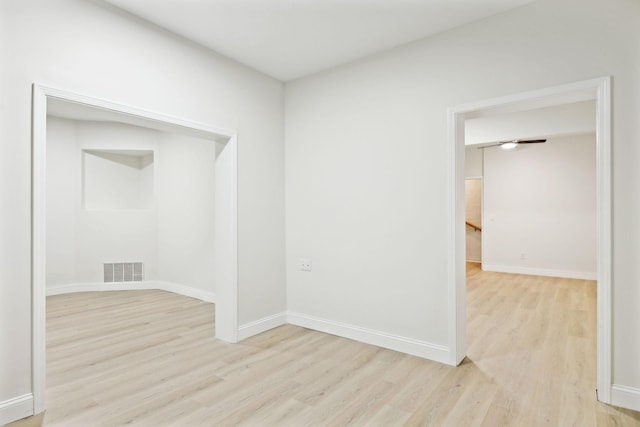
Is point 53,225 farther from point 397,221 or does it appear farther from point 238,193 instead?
point 397,221

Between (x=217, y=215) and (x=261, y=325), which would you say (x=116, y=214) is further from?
(x=261, y=325)

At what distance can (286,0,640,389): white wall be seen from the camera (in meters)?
2.15

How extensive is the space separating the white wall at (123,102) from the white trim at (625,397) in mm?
Answer: 2888

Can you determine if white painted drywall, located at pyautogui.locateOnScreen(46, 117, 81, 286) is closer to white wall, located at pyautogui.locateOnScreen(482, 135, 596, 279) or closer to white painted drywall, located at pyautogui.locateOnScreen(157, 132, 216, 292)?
white painted drywall, located at pyautogui.locateOnScreen(157, 132, 216, 292)

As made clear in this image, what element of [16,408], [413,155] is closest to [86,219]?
[16,408]

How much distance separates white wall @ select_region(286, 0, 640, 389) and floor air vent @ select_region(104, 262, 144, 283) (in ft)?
10.4

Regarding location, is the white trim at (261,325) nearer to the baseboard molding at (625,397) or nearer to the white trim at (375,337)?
the white trim at (375,337)

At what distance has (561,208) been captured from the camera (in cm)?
649

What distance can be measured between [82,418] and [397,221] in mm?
2661

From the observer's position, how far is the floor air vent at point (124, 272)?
18.2 feet

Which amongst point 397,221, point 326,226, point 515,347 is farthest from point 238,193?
point 515,347

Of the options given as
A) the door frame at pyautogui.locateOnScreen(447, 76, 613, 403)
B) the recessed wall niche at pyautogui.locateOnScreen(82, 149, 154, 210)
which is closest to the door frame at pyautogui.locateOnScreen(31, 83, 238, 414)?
the door frame at pyautogui.locateOnScreen(447, 76, 613, 403)

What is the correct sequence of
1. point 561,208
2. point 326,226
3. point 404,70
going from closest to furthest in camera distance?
Answer: point 404,70 < point 326,226 < point 561,208

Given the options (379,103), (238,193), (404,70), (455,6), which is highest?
(455,6)
